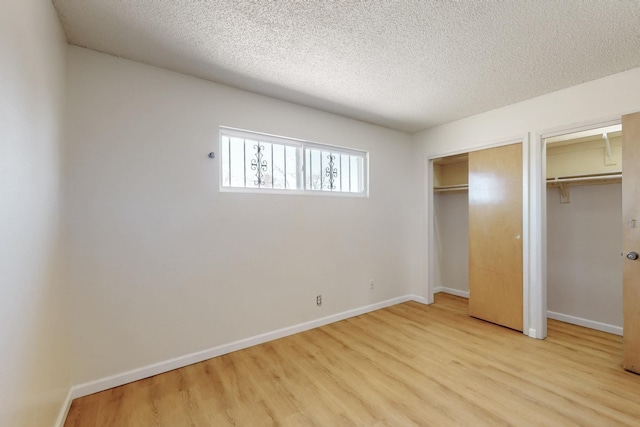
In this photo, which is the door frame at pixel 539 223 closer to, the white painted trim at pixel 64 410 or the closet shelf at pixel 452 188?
the closet shelf at pixel 452 188

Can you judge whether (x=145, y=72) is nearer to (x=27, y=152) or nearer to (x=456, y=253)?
(x=27, y=152)

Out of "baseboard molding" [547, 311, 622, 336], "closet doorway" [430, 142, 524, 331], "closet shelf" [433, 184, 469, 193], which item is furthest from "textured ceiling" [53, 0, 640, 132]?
"baseboard molding" [547, 311, 622, 336]

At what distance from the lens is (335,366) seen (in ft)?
7.63

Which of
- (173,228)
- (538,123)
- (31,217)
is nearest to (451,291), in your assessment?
(538,123)

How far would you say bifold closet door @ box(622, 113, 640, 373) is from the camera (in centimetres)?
220

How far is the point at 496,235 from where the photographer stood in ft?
10.5

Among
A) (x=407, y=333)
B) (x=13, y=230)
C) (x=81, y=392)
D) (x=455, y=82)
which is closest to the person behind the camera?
(x=13, y=230)

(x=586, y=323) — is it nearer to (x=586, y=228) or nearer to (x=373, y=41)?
(x=586, y=228)

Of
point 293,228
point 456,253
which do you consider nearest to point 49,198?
point 293,228

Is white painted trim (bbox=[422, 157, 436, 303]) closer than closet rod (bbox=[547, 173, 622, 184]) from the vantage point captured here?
No

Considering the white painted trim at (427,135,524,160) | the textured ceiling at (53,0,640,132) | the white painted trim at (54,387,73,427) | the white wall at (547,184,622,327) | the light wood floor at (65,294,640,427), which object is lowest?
the light wood floor at (65,294,640,427)

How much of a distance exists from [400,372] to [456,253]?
8.88 ft

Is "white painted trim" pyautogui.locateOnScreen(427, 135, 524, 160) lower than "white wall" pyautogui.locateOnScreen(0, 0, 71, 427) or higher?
higher

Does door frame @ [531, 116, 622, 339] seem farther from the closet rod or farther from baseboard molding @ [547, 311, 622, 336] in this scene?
baseboard molding @ [547, 311, 622, 336]
